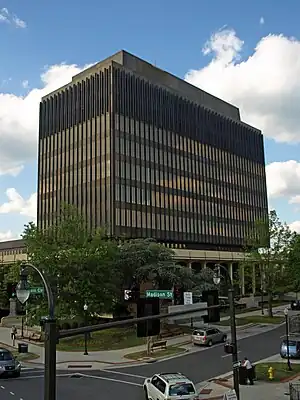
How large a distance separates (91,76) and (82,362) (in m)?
64.0

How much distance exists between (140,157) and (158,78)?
20252mm

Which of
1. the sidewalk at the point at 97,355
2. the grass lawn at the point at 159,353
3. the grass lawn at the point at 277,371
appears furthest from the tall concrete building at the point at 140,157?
the grass lawn at the point at 277,371

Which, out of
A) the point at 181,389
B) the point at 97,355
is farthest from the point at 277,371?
the point at 97,355

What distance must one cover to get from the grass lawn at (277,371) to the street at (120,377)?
2203 mm

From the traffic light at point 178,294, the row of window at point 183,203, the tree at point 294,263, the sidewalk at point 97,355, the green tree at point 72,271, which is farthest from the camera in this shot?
the row of window at point 183,203

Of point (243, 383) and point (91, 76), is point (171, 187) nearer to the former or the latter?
point (91, 76)

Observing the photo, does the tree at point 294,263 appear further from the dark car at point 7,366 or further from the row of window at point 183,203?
the dark car at point 7,366

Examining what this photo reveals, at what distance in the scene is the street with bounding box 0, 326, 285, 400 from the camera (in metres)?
23.6

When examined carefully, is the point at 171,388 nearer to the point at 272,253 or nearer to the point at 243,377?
the point at 243,377

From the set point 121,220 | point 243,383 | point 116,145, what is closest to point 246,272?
point 121,220

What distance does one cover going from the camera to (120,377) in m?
28.5

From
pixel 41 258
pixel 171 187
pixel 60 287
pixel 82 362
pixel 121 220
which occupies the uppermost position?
pixel 171 187

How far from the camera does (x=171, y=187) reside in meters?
92.2

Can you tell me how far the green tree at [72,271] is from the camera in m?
42.0
